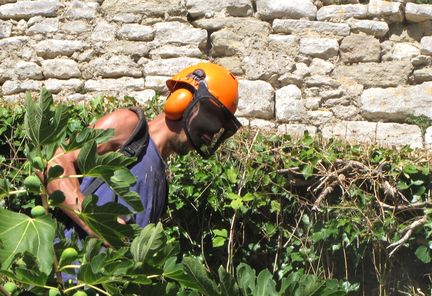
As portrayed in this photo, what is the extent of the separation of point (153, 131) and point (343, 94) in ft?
7.23

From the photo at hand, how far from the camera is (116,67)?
5.55 metres

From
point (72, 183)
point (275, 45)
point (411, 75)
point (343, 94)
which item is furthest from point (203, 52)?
point (72, 183)

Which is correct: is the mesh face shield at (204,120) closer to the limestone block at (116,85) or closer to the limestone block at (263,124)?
the limestone block at (263,124)

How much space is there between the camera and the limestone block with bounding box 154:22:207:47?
5575mm

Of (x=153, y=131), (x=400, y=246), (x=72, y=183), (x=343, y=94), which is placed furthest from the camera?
(x=343, y=94)

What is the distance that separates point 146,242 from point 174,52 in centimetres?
374

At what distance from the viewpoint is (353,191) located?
13.6 ft

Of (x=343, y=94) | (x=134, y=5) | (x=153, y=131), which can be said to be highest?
(x=153, y=131)

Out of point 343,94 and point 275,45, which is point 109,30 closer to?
point 275,45

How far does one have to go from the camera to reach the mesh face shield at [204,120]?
3.44 m

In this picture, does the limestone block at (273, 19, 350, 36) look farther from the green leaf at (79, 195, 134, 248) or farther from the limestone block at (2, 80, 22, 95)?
the green leaf at (79, 195, 134, 248)

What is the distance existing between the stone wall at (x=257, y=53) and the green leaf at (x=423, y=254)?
1.36 m

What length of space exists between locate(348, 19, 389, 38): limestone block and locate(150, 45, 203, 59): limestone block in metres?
0.98

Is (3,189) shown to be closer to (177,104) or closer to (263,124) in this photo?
(177,104)
